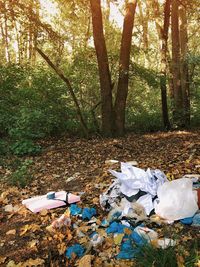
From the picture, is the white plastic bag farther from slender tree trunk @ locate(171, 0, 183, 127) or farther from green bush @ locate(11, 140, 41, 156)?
slender tree trunk @ locate(171, 0, 183, 127)

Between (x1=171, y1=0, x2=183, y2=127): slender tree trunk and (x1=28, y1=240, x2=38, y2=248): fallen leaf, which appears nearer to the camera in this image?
(x1=28, y1=240, x2=38, y2=248): fallen leaf

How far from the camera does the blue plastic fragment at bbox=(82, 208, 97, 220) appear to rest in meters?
3.96

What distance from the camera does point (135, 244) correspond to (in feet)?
9.53

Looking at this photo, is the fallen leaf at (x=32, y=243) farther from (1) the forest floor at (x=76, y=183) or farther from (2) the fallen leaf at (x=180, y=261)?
(2) the fallen leaf at (x=180, y=261)

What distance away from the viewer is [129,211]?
3.83 m

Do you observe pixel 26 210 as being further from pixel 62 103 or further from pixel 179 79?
pixel 179 79

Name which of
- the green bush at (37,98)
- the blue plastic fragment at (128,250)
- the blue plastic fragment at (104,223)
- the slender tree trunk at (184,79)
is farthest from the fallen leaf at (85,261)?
the slender tree trunk at (184,79)

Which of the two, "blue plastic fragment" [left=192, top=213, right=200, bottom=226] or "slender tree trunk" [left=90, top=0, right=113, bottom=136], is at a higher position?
"slender tree trunk" [left=90, top=0, right=113, bottom=136]

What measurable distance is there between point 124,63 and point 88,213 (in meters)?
6.10

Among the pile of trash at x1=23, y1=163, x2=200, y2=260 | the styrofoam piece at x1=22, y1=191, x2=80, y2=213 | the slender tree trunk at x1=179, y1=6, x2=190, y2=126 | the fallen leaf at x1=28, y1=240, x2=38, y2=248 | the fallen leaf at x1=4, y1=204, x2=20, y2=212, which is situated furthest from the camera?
the slender tree trunk at x1=179, y1=6, x2=190, y2=126

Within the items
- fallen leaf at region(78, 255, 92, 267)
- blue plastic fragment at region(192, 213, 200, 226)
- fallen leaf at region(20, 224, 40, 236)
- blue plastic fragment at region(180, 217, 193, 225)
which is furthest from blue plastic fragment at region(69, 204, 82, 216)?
blue plastic fragment at region(192, 213, 200, 226)

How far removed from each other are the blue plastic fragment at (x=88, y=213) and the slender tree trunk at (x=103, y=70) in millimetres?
5392

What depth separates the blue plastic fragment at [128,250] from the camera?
2.89 metres

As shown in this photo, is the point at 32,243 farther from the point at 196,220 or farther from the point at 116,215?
the point at 196,220
